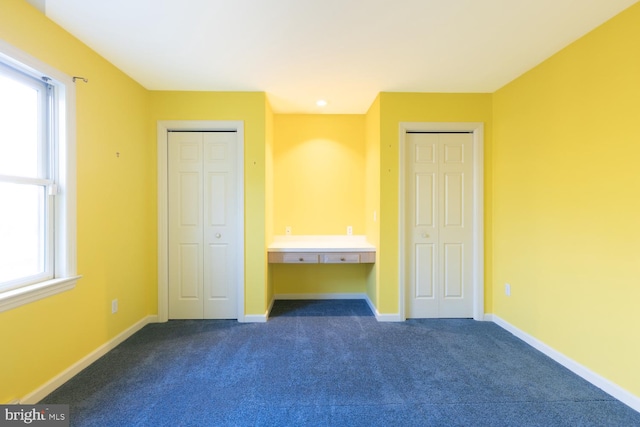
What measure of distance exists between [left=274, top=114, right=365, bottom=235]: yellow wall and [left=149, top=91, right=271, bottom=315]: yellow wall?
0.75m

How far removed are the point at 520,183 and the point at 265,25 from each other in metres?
2.71

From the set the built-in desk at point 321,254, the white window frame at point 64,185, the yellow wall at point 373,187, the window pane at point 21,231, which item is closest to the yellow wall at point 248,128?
the built-in desk at point 321,254

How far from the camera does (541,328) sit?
2.46 metres

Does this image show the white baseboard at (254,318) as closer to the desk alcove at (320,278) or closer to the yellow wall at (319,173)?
the desk alcove at (320,278)

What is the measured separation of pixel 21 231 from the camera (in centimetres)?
180

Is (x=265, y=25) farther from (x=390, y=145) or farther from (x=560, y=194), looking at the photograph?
(x=560, y=194)

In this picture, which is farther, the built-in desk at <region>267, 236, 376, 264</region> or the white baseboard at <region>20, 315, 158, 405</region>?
the built-in desk at <region>267, 236, 376, 264</region>

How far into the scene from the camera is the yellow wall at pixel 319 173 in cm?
377

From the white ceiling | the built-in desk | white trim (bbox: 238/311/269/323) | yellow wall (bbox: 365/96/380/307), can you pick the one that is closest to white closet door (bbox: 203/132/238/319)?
white trim (bbox: 238/311/269/323)

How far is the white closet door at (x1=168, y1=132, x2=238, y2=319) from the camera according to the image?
10.0 feet

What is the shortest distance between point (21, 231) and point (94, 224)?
0.48 meters

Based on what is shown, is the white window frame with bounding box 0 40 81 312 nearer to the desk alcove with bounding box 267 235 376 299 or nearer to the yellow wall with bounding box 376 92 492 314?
the desk alcove with bounding box 267 235 376 299

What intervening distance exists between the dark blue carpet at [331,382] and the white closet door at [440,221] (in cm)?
40

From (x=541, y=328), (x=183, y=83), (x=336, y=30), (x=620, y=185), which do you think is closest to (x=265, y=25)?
(x=336, y=30)
